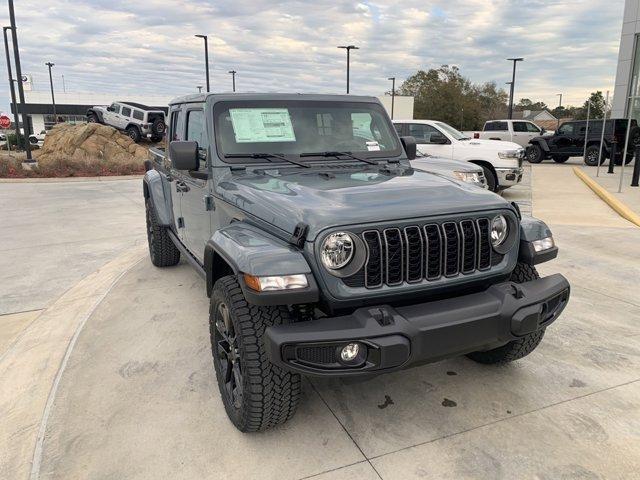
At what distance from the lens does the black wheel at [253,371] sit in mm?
2498

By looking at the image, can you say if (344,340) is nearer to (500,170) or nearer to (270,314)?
(270,314)

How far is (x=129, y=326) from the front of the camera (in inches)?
167

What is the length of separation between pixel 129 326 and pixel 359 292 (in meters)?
2.55

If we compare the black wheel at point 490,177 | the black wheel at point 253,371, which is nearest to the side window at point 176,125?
the black wheel at point 253,371

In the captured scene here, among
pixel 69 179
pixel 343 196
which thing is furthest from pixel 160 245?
pixel 69 179

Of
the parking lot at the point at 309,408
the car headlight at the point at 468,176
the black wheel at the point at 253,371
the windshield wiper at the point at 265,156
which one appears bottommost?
the parking lot at the point at 309,408

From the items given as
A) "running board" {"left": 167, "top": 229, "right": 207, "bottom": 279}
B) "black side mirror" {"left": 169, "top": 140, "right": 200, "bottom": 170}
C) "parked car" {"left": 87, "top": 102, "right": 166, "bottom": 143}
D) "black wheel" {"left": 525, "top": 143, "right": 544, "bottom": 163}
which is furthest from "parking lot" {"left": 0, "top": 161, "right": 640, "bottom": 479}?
"parked car" {"left": 87, "top": 102, "right": 166, "bottom": 143}

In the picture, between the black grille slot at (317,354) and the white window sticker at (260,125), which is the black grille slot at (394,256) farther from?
the white window sticker at (260,125)

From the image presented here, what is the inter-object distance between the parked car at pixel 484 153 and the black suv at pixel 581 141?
377 inches

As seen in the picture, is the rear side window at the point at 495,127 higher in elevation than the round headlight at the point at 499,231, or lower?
higher

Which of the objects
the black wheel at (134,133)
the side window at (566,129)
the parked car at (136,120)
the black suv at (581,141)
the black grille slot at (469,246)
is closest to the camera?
the black grille slot at (469,246)

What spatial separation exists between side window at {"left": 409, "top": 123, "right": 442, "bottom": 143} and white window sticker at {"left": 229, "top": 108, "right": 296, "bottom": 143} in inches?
334

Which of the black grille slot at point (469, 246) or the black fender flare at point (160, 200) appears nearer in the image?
the black grille slot at point (469, 246)

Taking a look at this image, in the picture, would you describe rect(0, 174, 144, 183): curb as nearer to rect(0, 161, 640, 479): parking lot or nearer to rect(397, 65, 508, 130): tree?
rect(0, 161, 640, 479): parking lot
